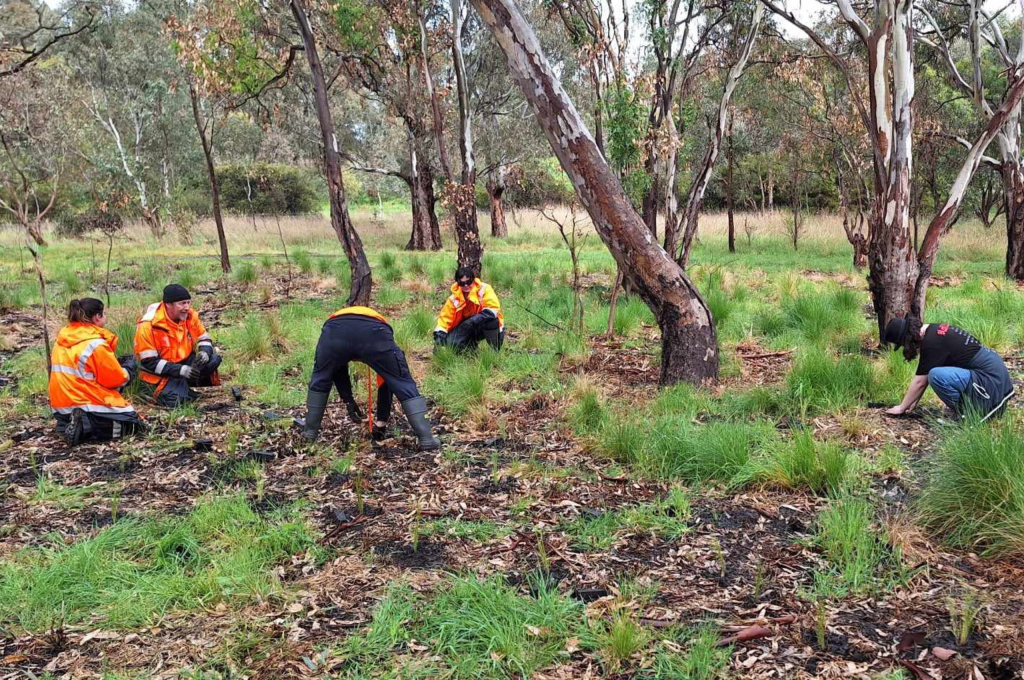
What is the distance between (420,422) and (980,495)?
347cm

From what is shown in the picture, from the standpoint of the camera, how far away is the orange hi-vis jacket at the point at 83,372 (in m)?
5.73

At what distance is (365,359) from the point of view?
5504 millimetres

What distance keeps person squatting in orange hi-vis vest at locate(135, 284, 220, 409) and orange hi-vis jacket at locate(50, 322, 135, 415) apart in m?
0.79

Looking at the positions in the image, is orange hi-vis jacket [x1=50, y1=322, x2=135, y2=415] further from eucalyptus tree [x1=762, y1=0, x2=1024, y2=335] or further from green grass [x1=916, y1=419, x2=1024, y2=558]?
eucalyptus tree [x1=762, y1=0, x2=1024, y2=335]

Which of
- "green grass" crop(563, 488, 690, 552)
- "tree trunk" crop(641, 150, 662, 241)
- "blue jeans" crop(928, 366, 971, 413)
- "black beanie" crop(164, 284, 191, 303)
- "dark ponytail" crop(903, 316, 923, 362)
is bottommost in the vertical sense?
"green grass" crop(563, 488, 690, 552)

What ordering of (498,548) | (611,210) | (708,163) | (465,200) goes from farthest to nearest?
(465,200) < (708,163) < (611,210) < (498,548)

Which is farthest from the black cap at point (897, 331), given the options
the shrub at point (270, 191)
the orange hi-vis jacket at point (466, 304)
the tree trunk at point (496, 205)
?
the shrub at point (270, 191)

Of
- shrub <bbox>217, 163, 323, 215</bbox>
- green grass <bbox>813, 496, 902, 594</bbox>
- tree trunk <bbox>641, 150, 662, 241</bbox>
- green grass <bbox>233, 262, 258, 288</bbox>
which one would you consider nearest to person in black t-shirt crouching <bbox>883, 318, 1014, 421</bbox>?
green grass <bbox>813, 496, 902, 594</bbox>

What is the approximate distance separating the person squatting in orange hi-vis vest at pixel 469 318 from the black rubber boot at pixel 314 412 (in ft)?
7.15

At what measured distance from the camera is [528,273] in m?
12.9

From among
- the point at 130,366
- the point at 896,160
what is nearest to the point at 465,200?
the point at 130,366

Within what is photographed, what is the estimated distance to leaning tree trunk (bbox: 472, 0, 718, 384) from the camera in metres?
6.42

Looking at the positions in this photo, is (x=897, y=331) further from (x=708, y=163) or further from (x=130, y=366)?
(x=130, y=366)

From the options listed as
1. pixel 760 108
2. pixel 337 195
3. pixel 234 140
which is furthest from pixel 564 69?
pixel 337 195
